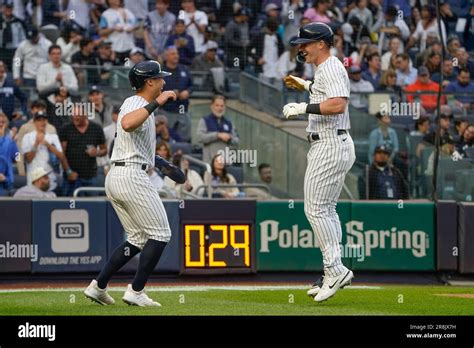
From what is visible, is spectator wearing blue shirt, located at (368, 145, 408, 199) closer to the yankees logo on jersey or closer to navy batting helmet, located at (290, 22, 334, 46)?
navy batting helmet, located at (290, 22, 334, 46)

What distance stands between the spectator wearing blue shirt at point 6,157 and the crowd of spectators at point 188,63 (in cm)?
1

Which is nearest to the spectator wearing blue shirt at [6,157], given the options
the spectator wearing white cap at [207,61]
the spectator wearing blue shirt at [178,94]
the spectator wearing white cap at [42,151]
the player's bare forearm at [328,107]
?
the spectator wearing white cap at [42,151]

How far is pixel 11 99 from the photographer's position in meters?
15.7

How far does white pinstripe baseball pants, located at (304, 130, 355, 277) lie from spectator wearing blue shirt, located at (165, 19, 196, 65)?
7.41 meters

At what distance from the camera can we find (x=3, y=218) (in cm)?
1398

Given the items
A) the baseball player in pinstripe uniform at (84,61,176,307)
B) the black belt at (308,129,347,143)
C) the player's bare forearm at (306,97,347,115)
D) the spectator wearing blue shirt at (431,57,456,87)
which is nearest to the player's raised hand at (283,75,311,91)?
the black belt at (308,129,347,143)

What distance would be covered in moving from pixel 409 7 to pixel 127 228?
9.55 m

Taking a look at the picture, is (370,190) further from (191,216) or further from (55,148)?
(55,148)

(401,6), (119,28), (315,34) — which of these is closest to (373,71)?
(401,6)

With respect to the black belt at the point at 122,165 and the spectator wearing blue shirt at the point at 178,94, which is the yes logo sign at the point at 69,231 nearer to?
the spectator wearing blue shirt at the point at 178,94

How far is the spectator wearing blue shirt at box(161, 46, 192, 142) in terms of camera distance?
51.9ft

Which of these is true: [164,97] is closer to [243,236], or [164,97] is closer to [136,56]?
[243,236]

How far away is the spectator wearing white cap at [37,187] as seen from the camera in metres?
14.5
